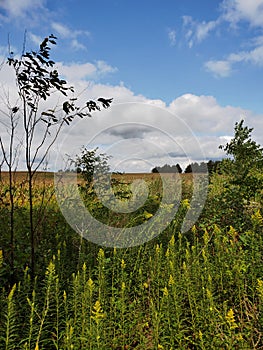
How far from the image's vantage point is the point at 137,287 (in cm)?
382

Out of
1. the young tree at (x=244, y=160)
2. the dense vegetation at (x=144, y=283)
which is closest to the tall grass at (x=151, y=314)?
the dense vegetation at (x=144, y=283)

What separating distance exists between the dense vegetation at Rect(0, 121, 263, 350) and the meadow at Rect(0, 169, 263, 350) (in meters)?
0.01

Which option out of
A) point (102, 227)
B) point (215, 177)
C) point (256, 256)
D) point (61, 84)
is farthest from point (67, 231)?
point (215, 177)

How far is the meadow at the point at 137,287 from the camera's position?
2.60 m

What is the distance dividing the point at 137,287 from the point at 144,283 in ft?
1.79

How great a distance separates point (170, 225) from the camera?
5.54 metres

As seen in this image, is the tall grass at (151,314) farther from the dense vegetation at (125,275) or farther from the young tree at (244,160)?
the young tree at (244,160)

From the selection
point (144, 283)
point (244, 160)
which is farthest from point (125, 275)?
point (244, 160)

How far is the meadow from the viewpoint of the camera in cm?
260

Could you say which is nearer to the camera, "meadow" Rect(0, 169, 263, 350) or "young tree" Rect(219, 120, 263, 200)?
"meadow" Rect(0, 169, 263, 350)

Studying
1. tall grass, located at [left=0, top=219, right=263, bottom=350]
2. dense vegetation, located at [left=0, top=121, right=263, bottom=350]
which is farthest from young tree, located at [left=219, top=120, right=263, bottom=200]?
tall grass, located at [left=0, top=219, right=263, bottom=350]

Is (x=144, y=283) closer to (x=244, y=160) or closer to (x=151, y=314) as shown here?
(x=151, y=314)

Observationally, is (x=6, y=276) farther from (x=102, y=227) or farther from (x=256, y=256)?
(x=256, y=256)

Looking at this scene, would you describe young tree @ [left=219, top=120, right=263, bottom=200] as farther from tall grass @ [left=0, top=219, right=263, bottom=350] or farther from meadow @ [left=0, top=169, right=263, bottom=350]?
tall grass @ [left=0, top=219, right=263, bottom=350]
